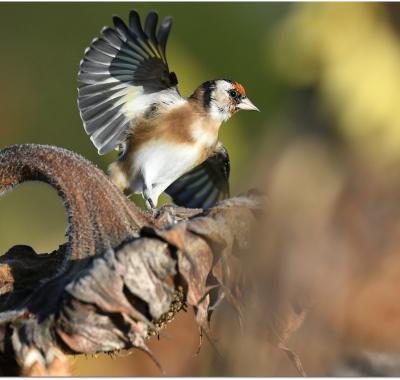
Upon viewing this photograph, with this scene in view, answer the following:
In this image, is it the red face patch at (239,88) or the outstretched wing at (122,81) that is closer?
the outstretched wing at (122,81)

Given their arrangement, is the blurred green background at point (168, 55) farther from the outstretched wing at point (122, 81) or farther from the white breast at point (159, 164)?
the outstretched wing at point (122, 81)

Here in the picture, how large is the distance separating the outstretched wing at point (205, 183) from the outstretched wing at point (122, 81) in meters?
0.42

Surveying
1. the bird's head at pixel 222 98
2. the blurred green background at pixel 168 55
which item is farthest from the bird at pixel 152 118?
the blurred green background at pixel 168 55

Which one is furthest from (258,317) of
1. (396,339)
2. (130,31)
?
(130,31)

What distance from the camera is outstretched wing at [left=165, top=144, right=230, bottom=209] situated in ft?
14.0

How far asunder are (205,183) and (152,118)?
0.48 meters

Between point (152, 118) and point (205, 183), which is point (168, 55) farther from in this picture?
point (205, 183)

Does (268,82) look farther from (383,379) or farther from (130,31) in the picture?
(383,379)

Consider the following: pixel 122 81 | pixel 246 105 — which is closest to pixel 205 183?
pixel 246 105

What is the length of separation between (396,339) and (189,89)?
382 cm

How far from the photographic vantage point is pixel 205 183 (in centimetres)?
436

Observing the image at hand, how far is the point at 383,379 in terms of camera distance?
1141 millimetres

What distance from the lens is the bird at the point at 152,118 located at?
3629 mm

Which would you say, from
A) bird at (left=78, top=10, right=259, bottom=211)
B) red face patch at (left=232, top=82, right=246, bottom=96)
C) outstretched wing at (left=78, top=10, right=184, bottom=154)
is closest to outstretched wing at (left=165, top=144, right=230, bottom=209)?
bird at (left=78, top=10, right=259, bottom=211)
